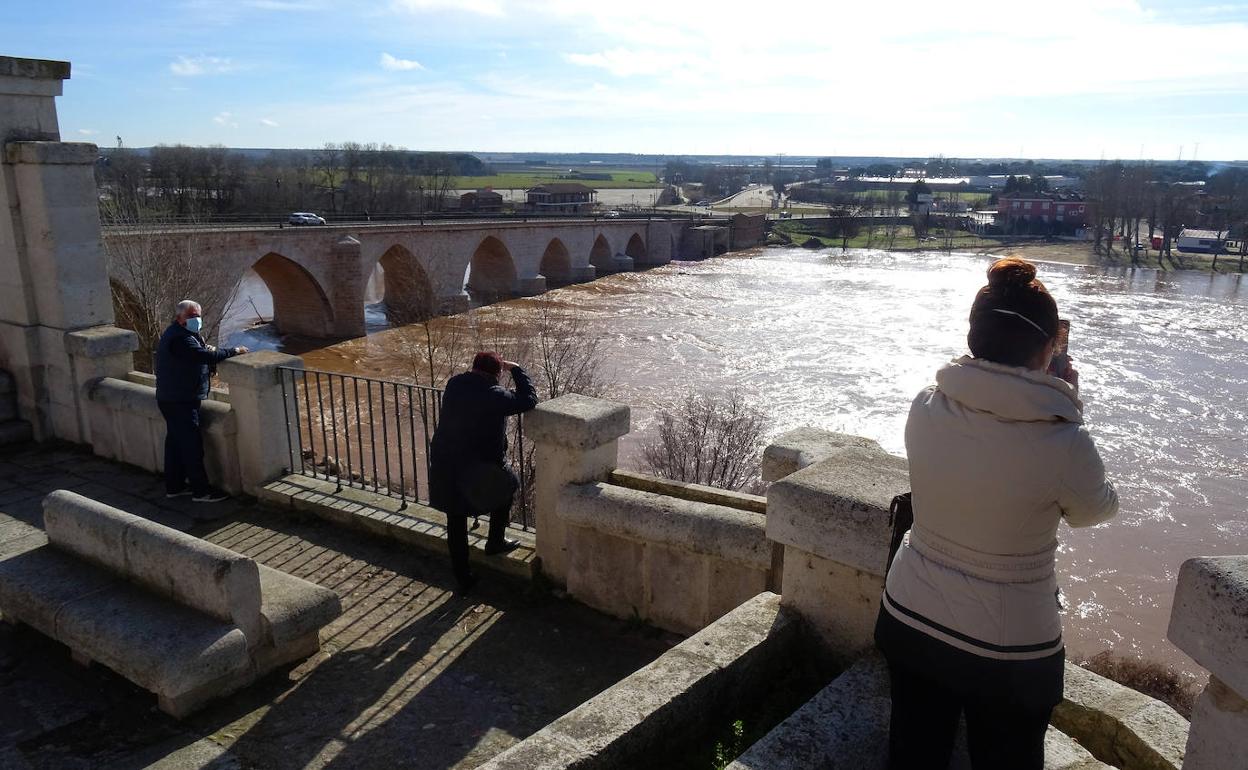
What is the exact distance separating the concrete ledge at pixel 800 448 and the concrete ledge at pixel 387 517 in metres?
1.43

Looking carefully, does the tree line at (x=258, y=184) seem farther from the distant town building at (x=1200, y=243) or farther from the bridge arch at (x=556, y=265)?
the distant town building at (x=1200, y=243)

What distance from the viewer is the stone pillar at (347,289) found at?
32.6m

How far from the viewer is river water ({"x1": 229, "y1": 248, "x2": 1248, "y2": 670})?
1547 cm

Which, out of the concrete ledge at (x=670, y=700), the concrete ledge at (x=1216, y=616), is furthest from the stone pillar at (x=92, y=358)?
the concrete ledge at (x=1216, y=616)

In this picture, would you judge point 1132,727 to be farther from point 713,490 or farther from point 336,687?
point 336,687

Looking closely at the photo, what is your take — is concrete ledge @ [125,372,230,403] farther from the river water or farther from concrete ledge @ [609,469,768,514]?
the river water

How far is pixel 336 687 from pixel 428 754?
693mm

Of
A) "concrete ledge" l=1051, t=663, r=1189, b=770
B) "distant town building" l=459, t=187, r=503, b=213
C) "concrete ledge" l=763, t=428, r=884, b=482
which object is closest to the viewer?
"concrete ledge" l=1051, t=663, r=1189, b=770

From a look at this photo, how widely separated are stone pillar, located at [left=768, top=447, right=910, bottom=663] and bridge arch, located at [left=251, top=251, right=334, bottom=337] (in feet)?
103

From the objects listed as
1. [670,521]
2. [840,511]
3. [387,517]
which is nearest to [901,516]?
[840,511]

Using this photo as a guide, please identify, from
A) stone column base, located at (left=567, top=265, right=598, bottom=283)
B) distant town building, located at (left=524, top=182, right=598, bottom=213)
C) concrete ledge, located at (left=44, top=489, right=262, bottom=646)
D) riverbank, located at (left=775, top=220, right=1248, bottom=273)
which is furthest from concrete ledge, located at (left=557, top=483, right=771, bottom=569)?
distant town building, located at (left=524, top=182, right=598, bottom=213)

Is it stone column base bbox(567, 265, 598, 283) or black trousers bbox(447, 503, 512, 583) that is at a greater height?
black trousers bbox(447, 503, 512, 583)

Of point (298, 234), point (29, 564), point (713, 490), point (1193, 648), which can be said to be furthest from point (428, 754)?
point (298, 234)

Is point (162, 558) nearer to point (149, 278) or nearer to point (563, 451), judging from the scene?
point (563, 451)
